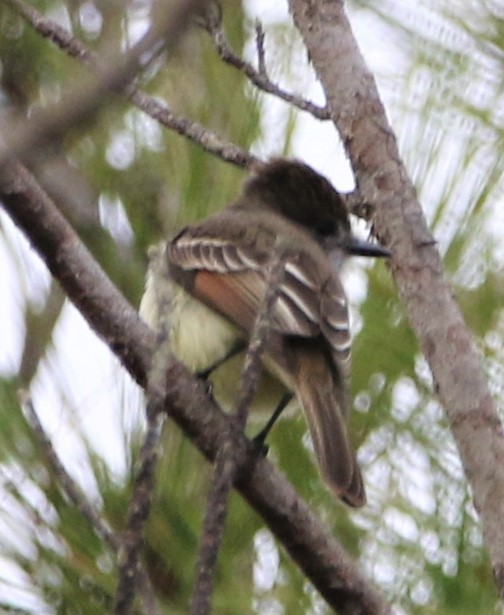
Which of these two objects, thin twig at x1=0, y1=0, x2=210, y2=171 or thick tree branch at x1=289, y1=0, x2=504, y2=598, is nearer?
thin twig at x1=0, y1=0, x2=210, y2=171

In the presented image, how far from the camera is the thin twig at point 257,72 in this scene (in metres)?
2.35

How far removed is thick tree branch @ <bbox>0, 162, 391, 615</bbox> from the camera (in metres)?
1.89

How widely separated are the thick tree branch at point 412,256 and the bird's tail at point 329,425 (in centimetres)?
27

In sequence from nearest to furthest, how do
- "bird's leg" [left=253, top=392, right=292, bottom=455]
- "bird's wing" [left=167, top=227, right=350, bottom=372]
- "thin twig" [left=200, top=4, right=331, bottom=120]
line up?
1. "bird's leg" [left=253, top=392, right=292, bottom=455]
2. "thin twig" [left=200, top=4, right=331, bottom=120]
3. "bird's wing" [left=167, top=227, right=350, bottom=372]

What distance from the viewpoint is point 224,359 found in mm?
2604

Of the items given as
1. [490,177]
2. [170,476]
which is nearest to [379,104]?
[490,177]

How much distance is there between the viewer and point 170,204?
2664 millimetres

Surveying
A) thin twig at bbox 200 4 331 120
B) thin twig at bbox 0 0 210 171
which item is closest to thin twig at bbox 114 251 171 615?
thin twig at bbox 0 0 210 171

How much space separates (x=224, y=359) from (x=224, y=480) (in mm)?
1240

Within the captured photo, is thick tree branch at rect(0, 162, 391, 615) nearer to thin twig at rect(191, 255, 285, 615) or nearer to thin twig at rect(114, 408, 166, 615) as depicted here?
thin twig at rect(191, 255, 285, 615)

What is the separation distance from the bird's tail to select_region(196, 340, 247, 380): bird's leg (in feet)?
0.59

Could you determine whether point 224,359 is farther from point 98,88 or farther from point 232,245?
Result: point 98,88

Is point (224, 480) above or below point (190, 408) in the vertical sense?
above

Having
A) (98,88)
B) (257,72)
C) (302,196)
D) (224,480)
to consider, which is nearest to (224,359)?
(257,72)
